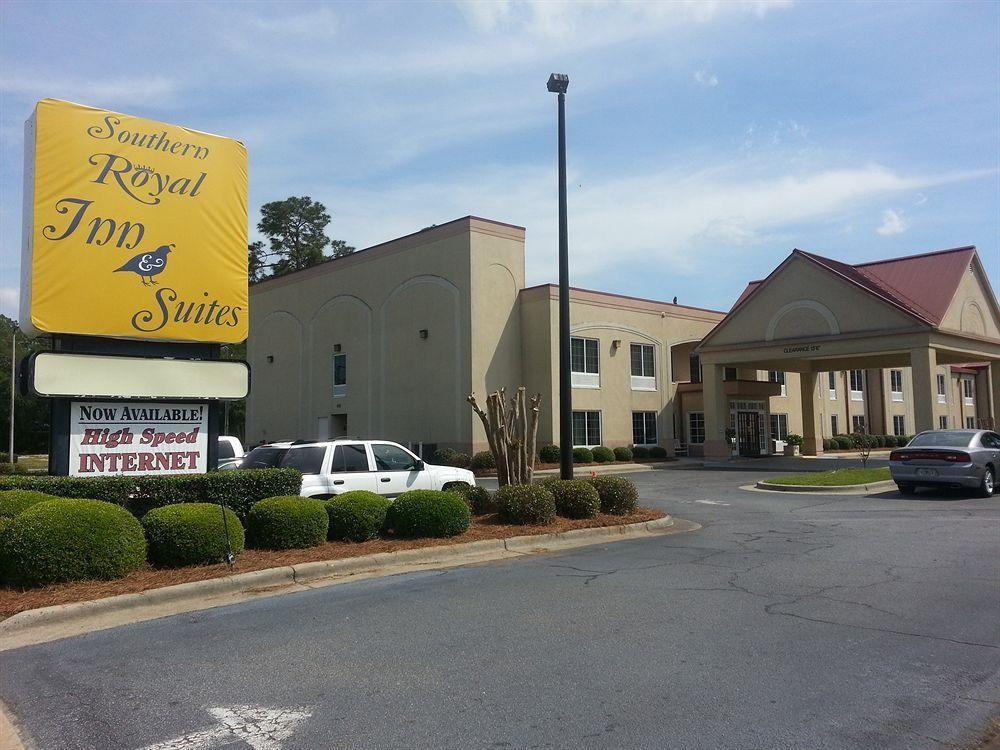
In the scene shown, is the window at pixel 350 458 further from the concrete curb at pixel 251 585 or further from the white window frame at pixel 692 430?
the white window frame at pixel 692 430

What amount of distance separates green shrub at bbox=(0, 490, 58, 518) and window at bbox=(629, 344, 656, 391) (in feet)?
107

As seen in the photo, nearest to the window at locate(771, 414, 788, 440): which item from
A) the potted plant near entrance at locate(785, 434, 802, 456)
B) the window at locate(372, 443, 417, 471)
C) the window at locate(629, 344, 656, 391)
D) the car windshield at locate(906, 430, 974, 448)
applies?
the potted plant near entrance at locate(785, 434, 802, 456)

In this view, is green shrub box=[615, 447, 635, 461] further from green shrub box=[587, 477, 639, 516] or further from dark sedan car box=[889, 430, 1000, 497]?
green shrub box=[587, 477, 639, 516]

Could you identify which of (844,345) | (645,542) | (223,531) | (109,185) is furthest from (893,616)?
(844,345)

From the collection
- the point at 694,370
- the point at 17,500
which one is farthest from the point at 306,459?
the point at 694,370

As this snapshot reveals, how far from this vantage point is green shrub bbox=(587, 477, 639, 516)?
14.3 meters

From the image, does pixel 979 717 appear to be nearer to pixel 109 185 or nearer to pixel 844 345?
pixel 109 185

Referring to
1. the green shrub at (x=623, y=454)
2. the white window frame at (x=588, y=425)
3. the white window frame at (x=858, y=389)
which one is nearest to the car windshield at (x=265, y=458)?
the white window frame at (x=588, y=425)

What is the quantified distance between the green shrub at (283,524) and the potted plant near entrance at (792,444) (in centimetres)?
3709

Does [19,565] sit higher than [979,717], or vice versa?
[19,565]

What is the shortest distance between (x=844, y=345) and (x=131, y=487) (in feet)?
96.4

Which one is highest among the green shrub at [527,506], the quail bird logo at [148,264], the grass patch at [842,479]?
the quail bird logo at [148,264]

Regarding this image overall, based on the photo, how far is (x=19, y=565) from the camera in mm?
8086

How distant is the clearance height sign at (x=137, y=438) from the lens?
10.7 m
